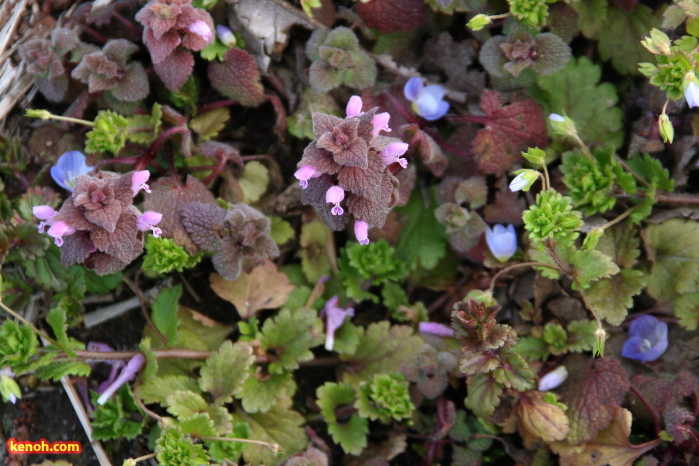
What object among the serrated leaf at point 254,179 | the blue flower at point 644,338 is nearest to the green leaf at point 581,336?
the blue flower at point 644,338

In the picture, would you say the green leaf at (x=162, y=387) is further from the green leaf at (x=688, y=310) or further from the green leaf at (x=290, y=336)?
the green leaf at (x=688, y=310)

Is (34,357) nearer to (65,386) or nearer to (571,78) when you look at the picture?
(65,386)

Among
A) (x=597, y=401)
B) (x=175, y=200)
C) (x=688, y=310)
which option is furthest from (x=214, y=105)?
(x=688, y=310)

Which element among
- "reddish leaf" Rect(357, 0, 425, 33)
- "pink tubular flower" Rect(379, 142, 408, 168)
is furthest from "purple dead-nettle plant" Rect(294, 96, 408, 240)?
"reddish leaf" Rect(357, 0, 425, 33)

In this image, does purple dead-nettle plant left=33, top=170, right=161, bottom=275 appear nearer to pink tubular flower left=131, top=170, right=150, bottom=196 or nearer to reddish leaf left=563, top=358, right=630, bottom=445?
pink tubular flower left=131, top=170, right=150, bottom=196

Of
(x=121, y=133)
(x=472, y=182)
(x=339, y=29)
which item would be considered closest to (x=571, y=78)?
(x=472, y=182)

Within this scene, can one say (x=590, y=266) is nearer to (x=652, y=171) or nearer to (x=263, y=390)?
(x=652, y=171)
